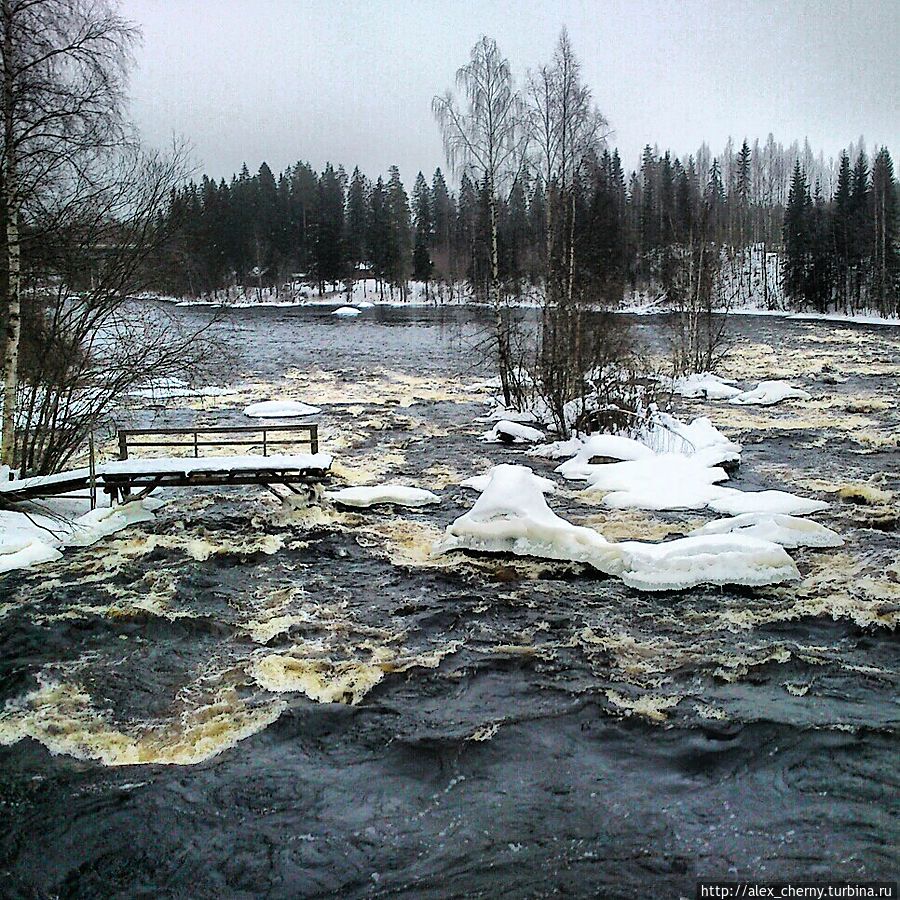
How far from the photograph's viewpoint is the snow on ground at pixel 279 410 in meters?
21.3

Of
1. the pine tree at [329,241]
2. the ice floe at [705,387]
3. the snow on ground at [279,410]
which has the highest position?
the pine tree at [329,241]

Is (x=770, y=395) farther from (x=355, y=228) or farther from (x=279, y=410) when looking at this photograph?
(x=355, y=228)

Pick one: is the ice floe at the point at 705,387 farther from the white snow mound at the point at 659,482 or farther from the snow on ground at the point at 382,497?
the snow on ground at the point at 382,497

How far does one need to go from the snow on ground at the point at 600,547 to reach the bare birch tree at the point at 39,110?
723 centimetres

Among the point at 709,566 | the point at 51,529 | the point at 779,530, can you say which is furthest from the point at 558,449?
the point at 51,529

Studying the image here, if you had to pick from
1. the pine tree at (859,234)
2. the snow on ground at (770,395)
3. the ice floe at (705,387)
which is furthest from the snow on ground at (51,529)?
the pine tree at (859,234)

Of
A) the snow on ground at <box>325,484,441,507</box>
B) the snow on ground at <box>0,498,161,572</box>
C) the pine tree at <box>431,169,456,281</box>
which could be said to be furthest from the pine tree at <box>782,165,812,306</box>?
the snow on ground at <box>0,498,161,572</box>

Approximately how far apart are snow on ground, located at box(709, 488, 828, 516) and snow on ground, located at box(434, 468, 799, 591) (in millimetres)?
2097

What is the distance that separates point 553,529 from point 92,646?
5.48 metres

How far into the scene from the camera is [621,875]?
4660 mm

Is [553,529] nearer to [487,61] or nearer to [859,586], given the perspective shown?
[859,586]

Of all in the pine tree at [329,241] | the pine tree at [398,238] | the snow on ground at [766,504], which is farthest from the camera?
the pine tree at [398,238]

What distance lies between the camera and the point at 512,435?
18.2 meters

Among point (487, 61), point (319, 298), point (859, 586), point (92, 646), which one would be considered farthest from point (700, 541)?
point (319, 298)
